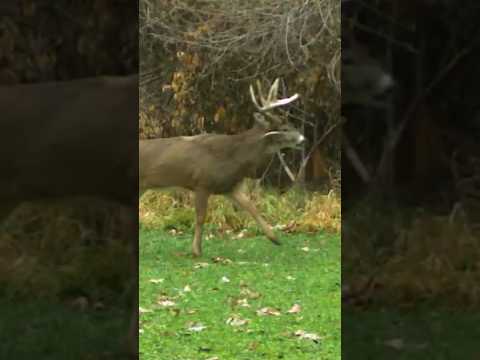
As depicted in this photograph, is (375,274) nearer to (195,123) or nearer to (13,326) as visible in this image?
(13,326)

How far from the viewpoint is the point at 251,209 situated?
8.78 meters

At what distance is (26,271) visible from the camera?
11.2ft

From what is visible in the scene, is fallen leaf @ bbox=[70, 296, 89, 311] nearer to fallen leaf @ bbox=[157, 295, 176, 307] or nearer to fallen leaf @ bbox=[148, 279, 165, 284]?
fallen leaf @ bbox=[157, 295, 176, 307]

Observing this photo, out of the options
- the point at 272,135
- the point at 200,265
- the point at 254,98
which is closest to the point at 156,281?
the point at 200,265

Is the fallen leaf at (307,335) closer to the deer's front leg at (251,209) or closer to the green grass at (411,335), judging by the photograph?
the deer's front leg at (251,209)

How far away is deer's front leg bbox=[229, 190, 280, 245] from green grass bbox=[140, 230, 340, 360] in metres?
0.10

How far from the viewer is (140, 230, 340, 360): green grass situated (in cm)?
649

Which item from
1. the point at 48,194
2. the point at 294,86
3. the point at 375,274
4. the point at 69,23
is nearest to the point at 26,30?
the point at 69,23

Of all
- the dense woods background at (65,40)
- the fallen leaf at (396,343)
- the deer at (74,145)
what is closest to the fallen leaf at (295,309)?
the fallen leaf at (396,343)

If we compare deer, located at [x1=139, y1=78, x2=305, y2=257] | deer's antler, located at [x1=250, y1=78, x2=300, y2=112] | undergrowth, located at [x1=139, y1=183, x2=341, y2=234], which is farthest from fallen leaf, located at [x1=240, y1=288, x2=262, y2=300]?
deer's antler, located at [x1=250, y1=78, x2=300, y2=112]

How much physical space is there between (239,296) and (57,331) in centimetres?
454

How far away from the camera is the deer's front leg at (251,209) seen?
8.69 m

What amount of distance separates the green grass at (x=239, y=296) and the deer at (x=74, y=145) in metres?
2.87

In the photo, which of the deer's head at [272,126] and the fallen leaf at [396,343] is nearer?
the fallen leaf at [396,343]
